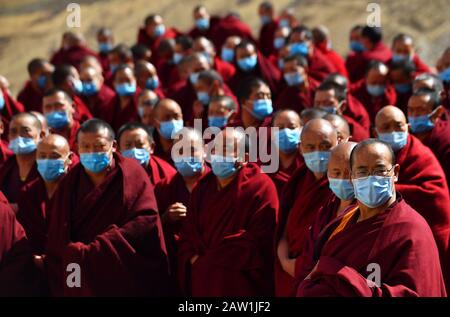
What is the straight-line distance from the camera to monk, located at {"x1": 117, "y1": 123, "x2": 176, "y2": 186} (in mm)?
7129

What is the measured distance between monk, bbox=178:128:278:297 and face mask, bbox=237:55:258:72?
402 centimetres

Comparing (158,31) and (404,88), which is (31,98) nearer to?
(158,31)

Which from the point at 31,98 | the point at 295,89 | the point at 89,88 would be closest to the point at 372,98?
the point at 295,89

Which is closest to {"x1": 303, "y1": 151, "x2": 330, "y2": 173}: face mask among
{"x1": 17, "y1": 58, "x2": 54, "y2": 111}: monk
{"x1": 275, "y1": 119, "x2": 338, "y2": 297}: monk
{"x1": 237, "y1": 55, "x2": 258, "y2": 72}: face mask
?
{"x1": 275, "y1": 119, "x2": 338, "y2": 297}: monk

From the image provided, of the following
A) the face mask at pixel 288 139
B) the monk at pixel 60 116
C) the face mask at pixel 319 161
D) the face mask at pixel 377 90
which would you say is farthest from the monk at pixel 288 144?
the face mask at pixel 377 90

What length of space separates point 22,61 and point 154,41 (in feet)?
15.1

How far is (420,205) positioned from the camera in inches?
252

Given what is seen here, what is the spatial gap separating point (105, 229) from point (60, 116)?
2.31 m

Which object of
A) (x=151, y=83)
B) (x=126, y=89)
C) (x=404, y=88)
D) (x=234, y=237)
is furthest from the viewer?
(x=151, y=83)

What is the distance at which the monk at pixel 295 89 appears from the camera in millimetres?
9391

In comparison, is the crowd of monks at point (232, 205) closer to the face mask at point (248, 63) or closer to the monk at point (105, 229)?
the monk at point (105, 229)

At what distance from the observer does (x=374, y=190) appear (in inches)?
189

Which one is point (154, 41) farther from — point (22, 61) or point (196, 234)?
point (196, 234)

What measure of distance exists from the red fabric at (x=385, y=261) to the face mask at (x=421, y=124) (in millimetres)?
2663
